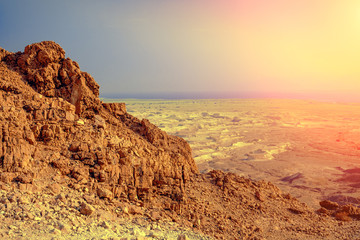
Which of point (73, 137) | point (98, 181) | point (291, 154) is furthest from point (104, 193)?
point (291, 154)

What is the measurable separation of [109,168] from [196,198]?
2.80 m

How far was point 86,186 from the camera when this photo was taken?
241 inches

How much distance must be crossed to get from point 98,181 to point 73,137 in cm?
141

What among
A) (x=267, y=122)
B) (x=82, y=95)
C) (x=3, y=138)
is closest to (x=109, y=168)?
(x=3, y=138)

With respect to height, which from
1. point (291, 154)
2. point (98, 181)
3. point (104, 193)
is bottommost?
point (291, 154)

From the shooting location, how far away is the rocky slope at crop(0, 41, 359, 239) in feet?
16.3

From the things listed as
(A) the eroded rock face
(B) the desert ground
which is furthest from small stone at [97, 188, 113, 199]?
(B) the desert ground

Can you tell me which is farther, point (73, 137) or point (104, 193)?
point (73, 137)

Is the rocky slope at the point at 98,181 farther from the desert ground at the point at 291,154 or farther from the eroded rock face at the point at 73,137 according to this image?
the desert ground at the point at 291,154

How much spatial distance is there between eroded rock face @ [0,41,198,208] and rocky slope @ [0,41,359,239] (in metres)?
0.03

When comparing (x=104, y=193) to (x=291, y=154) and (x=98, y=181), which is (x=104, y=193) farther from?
(x=291, y=154)

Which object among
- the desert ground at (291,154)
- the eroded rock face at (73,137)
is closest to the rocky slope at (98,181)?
the eroded rock face at (73,137)

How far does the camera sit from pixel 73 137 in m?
7.18

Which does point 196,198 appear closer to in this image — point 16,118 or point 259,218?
point 259,218
